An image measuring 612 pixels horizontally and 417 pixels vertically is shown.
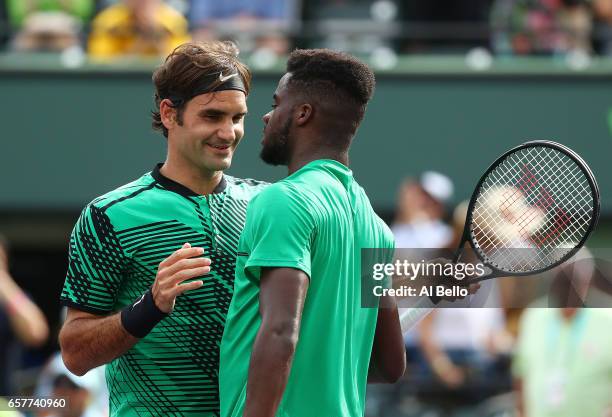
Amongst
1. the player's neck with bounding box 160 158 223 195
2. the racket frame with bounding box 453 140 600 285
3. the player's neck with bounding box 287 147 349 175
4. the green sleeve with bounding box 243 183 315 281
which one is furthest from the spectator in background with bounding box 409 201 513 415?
the green sleeve with bounding box 243 183 315 281

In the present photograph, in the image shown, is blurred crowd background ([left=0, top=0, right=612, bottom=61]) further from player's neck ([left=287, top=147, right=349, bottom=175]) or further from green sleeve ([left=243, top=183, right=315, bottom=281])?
green sleeve ([left=243, top=183, right=315, bottom=281])

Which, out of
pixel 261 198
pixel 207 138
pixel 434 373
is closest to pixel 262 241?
pixel 261 198

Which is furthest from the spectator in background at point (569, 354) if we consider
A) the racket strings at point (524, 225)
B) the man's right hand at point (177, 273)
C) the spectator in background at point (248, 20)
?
the spectator in background at point (248, 20)

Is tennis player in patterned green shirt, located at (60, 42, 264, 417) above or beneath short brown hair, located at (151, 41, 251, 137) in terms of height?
beneath

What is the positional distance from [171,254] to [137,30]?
6.36m

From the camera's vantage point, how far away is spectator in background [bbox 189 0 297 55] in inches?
391

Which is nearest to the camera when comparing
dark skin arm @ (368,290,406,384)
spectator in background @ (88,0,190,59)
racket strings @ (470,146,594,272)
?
dark skin arm @ (368,290,406,384)

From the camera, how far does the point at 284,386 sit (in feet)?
10.2

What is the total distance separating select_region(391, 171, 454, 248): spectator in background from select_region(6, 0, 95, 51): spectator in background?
298 cm

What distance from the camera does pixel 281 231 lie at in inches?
124

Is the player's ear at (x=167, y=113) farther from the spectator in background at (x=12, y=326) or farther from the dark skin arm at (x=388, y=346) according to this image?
the spectator in background at (x=12, y=326)

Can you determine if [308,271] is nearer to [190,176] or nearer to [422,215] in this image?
[190,176]

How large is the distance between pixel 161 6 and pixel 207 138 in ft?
20.2

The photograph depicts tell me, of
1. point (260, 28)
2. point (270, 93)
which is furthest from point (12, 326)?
point (260, 28)
